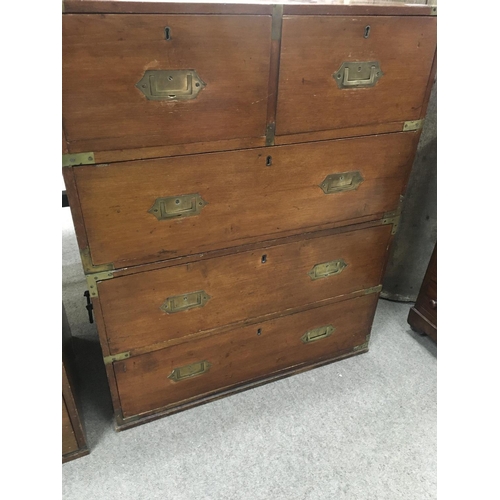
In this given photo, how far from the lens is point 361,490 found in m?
1.23

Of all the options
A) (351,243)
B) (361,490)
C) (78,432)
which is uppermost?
(351,243)

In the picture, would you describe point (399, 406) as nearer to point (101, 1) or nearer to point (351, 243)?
point (351, 243)

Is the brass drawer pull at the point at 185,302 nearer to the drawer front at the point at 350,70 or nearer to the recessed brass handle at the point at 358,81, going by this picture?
the drawer front at the point at 350,70

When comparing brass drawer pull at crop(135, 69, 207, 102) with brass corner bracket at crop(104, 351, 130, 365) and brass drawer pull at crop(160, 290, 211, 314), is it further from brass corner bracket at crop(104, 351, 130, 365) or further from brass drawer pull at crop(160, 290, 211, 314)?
brass corner bracket at crop(104, 351, 130, 365)

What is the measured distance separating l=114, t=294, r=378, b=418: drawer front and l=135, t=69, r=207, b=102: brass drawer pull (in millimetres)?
702

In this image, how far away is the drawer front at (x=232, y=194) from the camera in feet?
3.17

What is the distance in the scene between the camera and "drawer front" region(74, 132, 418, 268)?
38.0 inches

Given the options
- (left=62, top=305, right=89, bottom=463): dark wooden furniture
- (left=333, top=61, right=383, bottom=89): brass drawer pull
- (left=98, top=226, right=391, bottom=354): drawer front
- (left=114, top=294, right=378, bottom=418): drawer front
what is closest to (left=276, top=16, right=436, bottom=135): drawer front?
(left=333, top=61, right=383, bottom=89): brass drawer pull

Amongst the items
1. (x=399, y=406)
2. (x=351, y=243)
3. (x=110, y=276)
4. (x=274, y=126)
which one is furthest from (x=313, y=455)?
(x=274, y=126)

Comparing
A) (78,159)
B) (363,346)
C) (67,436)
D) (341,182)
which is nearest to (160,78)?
(78,159)

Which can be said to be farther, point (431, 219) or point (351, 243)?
point (431, 219)

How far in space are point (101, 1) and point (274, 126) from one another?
0.43m

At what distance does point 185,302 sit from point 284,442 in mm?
550

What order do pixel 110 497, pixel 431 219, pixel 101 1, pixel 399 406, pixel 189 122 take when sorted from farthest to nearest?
pixel 431 219, pixel 399 406, pixel 110 497, pixel 189 122, pixel 101 1
